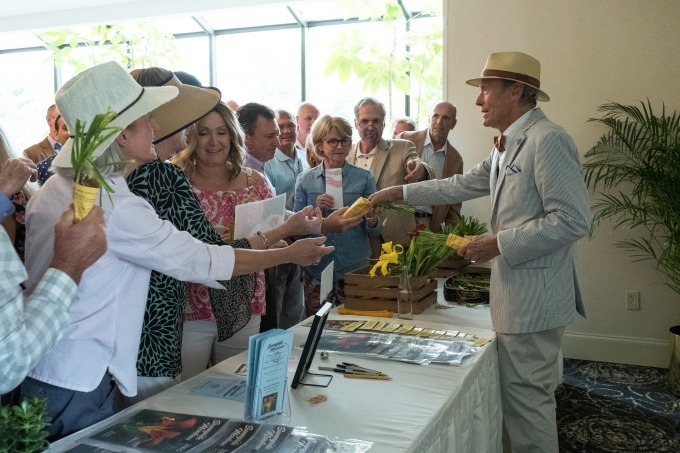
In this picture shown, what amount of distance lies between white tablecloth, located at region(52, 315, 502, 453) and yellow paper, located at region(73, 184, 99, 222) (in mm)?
538

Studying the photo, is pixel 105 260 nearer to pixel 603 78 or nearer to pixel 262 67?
pixel 603 78

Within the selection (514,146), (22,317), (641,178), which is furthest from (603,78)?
(22,317)

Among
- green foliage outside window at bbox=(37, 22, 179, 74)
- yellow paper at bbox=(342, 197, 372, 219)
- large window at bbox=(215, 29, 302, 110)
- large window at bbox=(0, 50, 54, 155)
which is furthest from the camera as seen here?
large window at bbox=(0, 50, 54, 155)

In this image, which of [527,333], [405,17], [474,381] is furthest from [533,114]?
[405,17]

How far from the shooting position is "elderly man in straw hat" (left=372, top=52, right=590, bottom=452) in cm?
252

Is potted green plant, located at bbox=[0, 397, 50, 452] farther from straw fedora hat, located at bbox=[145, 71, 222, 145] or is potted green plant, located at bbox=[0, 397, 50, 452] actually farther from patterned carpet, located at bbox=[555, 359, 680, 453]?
patterned carpet, located at bbox=[555, 359, 680, 453]

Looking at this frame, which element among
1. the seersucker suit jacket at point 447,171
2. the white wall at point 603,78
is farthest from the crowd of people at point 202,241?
the white wall at point 603,78

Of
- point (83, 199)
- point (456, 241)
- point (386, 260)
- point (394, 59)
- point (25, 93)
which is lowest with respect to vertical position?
point (386, 260)

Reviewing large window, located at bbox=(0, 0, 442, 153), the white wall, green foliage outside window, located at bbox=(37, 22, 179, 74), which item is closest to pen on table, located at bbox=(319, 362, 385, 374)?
the white wall

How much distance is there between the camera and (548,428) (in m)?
2.65

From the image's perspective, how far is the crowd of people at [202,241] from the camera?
63.0 inches

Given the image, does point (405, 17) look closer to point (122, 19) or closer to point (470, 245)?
point (122, 19)

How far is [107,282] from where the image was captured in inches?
66.1

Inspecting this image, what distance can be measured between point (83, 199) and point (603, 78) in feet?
15.1
